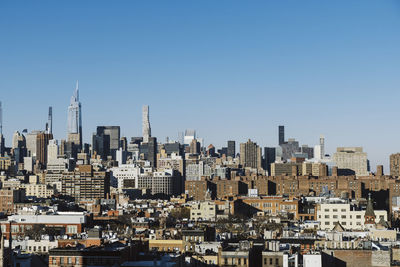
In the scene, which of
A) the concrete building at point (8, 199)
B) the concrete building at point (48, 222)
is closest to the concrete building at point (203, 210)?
the concrete building at point (48, 222)

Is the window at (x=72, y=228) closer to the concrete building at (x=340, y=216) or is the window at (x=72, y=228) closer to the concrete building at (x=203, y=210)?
the concrete building at (x=340, y=216)

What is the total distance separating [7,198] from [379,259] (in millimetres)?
122134

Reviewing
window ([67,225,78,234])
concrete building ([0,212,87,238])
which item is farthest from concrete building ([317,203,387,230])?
window ([67,225,78,234])

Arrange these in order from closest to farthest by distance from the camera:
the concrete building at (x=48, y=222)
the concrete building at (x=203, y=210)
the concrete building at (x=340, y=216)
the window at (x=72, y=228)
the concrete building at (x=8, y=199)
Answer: the window at (x=72, y=228), the concrete building at (x=48, y=222), the concrete building at (x=340, y=216), the concrete building at (x=203, y=210), the concrete building at (x=8, y=199)

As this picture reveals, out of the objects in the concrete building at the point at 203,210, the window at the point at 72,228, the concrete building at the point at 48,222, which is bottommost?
the window at the point at 72,228

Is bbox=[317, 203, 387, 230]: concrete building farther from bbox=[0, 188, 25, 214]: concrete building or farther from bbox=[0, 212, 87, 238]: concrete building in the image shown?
bbox=[0, 188, 25, 214]: concrete building

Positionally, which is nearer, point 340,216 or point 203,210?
→ point 340,216

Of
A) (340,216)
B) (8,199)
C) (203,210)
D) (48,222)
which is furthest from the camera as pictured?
(8,199)

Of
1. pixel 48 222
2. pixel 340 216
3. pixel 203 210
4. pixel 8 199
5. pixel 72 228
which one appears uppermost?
pixel 8 199

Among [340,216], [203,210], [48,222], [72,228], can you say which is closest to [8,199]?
[203,210]

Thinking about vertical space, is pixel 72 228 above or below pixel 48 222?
below

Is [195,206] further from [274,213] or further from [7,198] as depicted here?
[7,198]

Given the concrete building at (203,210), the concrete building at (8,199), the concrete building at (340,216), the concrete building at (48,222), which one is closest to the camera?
the concrete building at (48,222)

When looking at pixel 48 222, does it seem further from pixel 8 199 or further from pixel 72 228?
pixel 8 199
